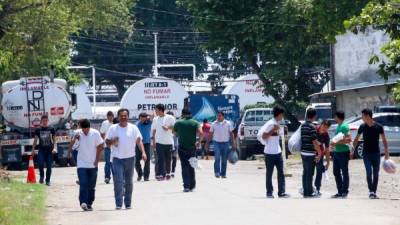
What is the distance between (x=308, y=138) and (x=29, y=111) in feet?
70.9

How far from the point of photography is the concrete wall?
149 ft

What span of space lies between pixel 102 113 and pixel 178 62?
10310 millimetres

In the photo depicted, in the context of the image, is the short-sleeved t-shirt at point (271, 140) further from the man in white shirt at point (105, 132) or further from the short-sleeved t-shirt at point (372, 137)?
the man in white shirt at point (105, 132)

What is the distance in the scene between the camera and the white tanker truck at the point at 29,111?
130 feet

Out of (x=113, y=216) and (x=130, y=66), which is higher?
(x=130, y=66)

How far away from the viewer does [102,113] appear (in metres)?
69.9

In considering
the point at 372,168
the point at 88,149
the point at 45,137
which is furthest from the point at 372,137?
the point at 45,137

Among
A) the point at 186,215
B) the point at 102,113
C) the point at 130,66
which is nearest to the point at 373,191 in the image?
the point at 186,215

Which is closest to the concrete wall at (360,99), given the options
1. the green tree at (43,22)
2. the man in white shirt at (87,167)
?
the green tree at (43,22)

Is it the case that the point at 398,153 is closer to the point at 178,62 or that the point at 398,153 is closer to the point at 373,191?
the point at 373,191

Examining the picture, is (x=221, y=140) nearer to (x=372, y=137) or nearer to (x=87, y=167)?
(x=372, y=137)

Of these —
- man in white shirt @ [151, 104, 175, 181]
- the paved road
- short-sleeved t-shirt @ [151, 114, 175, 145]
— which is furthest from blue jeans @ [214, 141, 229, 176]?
short-sleeved t-shirt @ [151, 114, 175, 145]

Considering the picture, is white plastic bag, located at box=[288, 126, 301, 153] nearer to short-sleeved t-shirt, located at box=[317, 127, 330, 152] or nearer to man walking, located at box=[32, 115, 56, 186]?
short-sleeved t-shirt, located at box=[317, 127, 330, 152]

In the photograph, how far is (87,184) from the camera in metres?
19.4
